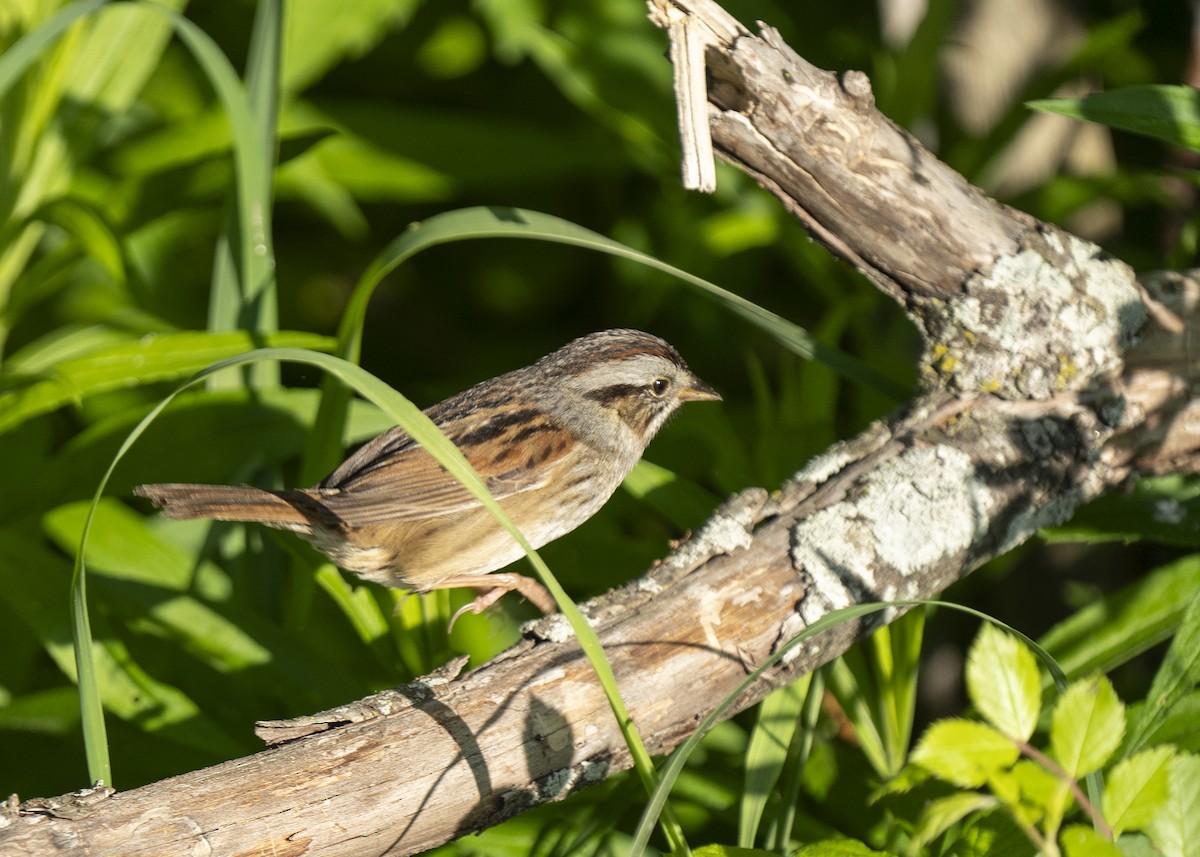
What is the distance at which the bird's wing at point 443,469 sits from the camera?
8.21 ft

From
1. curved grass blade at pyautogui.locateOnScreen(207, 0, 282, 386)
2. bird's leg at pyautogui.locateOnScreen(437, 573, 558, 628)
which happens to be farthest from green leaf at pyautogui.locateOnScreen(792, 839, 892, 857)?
curved grass blade at pyautogui.locateOnScreen(207, 0, 282, 386)

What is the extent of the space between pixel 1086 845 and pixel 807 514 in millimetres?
1113

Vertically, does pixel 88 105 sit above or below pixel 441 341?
above

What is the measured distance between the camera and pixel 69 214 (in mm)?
2889

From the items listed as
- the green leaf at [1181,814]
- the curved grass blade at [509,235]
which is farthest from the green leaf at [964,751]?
the curved grass blade at [509,235]

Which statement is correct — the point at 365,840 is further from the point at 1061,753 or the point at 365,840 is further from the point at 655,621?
the point at 1061,753

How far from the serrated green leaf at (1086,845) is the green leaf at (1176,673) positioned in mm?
764

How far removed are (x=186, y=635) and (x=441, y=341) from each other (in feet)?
8.62

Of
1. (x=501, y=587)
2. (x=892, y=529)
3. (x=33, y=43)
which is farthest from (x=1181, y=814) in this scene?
(x=33, y=43)

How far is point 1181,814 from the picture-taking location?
5.23ft

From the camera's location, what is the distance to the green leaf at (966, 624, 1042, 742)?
4.26ft

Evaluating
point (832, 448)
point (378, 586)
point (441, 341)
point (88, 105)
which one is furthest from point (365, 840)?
point (441, 341)

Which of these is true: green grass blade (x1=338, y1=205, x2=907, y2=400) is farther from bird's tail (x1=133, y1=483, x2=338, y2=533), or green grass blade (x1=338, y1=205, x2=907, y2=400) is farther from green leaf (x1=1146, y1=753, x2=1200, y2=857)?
green leaf (x1=1146, y1=753, x2=1200, y2=857)

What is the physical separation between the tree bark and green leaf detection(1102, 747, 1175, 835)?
2.75 feet
